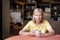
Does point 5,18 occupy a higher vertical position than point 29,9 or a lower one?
lower

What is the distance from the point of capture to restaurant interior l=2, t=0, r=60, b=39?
216 inches

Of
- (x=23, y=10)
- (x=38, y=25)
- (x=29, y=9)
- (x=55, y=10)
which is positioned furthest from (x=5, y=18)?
(x=38, y=25)

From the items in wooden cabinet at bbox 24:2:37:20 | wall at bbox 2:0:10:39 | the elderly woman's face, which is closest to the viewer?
the elderly woman's face

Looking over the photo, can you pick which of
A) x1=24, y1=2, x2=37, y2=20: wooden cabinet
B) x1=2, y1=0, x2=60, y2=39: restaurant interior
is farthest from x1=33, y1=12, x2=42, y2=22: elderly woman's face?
x1=24, y1=2, x2=37, y2=20: wooden cabinet

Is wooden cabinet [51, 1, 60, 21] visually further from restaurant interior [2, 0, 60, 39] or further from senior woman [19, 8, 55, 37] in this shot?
senior woman [19, 8, 55, 37]

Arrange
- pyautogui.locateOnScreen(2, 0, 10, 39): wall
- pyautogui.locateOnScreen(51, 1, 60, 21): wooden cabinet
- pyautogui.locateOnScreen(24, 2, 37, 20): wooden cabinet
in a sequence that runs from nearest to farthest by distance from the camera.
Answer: pyautogui.locateOnScreen(2, 0, 10, 39): wall < pyautogui.locateOnScreen(24, 2, 37, 20): wooden cabinet < pyautogui.locateOnScreen(51, 1, 60, 21): wooden cabinet

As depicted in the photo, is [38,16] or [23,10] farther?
[23,10]

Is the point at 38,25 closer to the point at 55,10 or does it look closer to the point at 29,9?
the point at 29,9

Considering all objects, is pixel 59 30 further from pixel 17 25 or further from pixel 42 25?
pixel 17 25

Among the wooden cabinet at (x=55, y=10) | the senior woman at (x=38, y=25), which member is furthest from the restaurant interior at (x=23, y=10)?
the senior woman at (x=38, y=25)

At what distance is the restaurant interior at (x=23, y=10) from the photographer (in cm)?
549

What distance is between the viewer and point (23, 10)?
19.3 feet

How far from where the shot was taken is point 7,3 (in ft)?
18.1

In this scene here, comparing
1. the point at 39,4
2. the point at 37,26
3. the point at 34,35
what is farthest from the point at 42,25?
the point at 39,4
